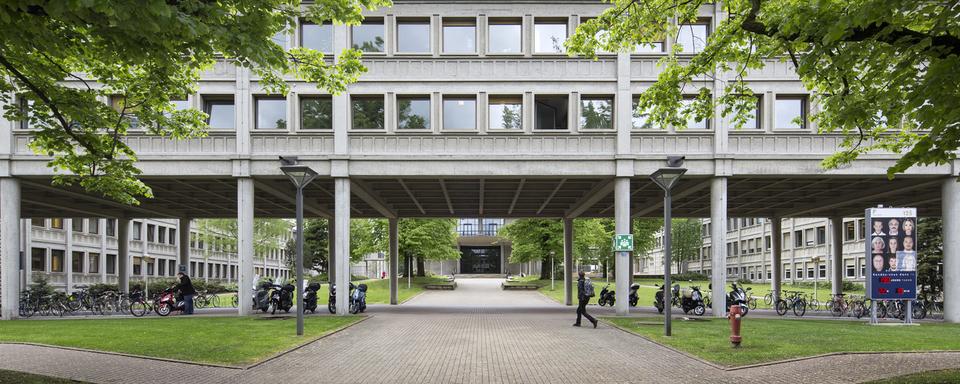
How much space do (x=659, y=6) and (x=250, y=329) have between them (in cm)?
1268

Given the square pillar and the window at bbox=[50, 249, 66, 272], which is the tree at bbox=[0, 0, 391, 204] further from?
the window at bbox=[50, 249, 66, 272]

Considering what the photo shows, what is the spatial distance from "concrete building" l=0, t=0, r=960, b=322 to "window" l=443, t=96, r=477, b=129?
4 centimetres

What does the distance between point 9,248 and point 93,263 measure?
1254 inches

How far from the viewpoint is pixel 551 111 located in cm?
2430

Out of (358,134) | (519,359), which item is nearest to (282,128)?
(358,134)

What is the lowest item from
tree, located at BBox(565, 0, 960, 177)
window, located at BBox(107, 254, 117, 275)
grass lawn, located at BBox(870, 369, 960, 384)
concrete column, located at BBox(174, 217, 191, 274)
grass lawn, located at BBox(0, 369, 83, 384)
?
window, located at BBox(107, 254, 117, 275)

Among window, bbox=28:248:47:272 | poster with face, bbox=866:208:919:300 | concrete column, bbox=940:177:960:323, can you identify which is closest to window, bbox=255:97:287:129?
poster with face, bbox=866:208:919:300

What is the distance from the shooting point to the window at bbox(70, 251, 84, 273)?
161ft

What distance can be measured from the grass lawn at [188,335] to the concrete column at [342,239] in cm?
158

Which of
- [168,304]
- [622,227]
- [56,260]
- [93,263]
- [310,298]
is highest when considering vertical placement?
[622,227]

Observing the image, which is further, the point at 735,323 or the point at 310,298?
the point at 310,298

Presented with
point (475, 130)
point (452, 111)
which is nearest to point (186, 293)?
point (452, 111)

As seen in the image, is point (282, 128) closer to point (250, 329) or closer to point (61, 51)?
point (250, 329)

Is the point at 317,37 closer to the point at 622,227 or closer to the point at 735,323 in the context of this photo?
the point at 622,227
